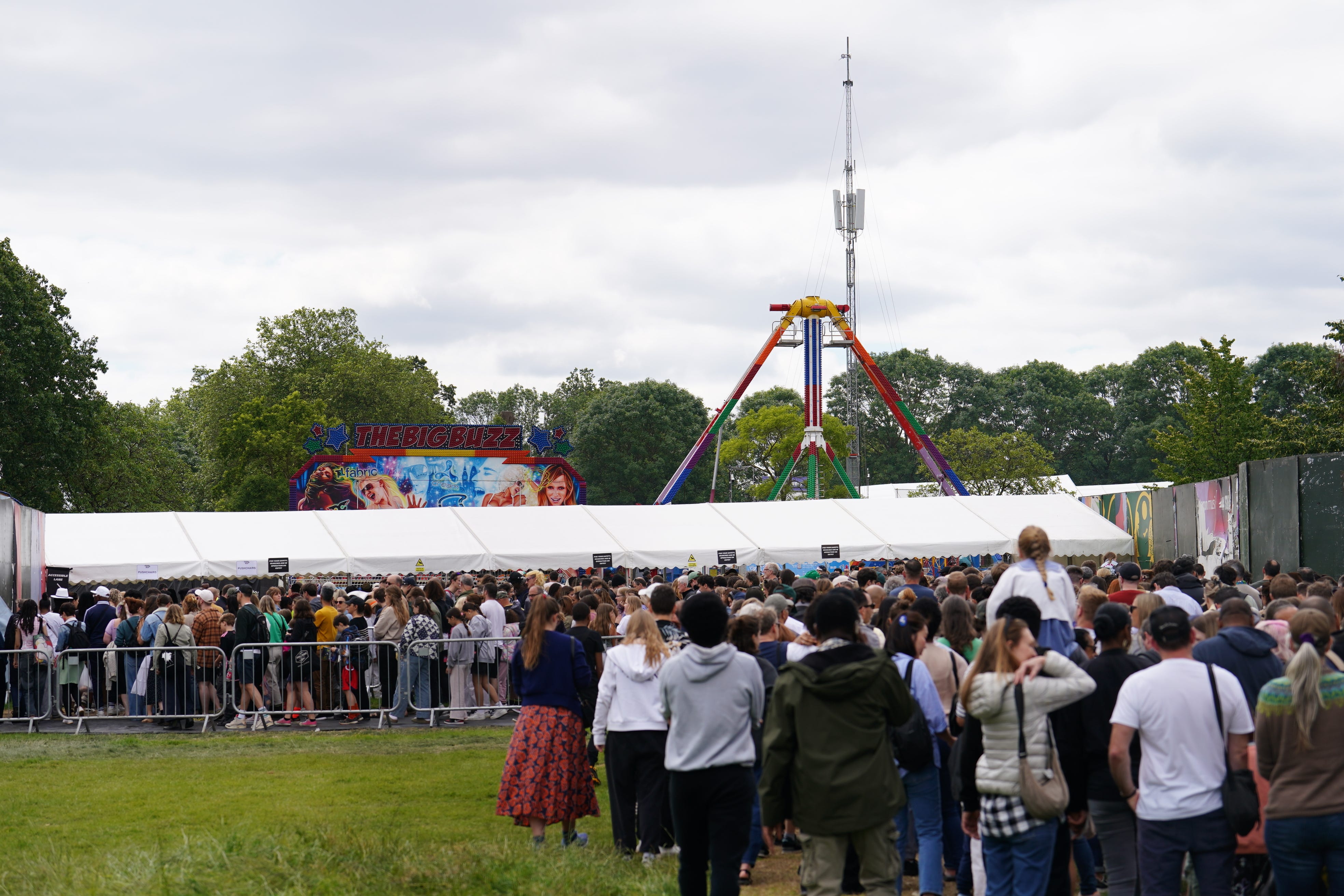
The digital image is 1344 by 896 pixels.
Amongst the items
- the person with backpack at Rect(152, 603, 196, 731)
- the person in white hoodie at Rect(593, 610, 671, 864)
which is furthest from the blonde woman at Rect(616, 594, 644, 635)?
the person with backpack at Rect(152, 603, 196, 731)

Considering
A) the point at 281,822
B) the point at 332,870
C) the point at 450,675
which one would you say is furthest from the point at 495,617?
the point at 332,870

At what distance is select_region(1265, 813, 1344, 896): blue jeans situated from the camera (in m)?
5.04

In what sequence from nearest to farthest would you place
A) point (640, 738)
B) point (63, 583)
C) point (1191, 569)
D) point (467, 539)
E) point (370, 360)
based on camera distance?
point (640, 738)
point (1191, 569)
point (63, 583)
point (467, 539)
point (370, 360)

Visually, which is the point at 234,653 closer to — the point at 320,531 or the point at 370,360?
the point at 320,531

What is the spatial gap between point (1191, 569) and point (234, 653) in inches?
420

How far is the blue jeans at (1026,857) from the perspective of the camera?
5.50 m

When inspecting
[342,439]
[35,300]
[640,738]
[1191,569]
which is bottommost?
[640,738]

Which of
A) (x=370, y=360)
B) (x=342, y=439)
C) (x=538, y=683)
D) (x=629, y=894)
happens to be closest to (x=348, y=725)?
(x=538, y=683)

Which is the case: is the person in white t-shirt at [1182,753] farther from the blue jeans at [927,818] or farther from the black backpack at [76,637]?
the black backpack at [76,637]

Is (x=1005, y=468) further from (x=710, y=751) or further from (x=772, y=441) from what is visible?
(x=710, y=751)

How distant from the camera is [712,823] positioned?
613cm

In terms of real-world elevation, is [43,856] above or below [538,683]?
below

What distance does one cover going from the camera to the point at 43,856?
8.48 m

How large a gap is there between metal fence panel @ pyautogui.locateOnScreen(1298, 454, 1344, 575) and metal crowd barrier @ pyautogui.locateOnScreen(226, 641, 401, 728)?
510 inches
